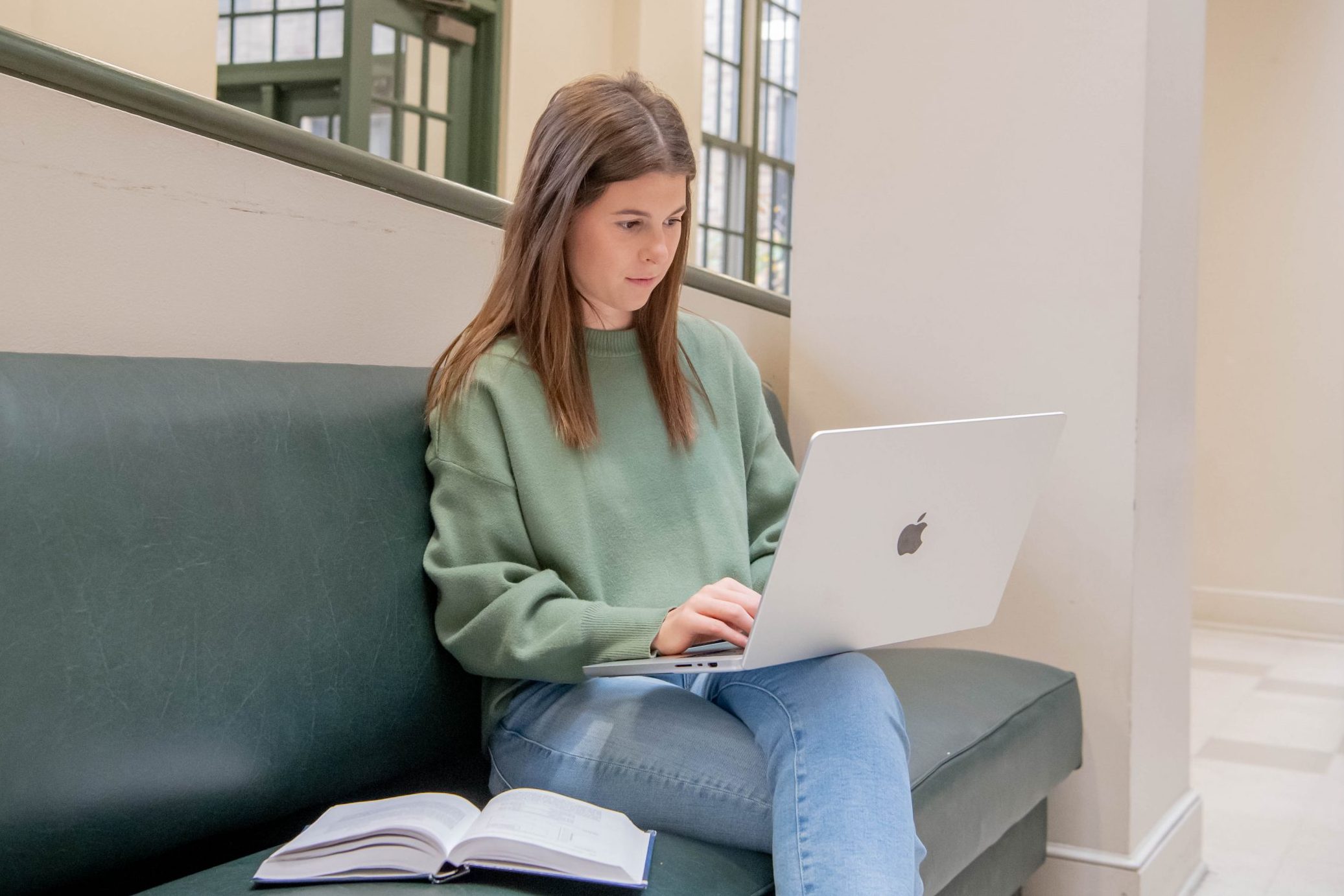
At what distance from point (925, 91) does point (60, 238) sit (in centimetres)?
134

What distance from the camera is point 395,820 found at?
97 centimetres

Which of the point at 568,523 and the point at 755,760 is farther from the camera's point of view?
the point at 568,523

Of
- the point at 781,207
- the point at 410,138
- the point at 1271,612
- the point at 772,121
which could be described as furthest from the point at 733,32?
the point at 1271,612

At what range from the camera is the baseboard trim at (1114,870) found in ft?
6.12

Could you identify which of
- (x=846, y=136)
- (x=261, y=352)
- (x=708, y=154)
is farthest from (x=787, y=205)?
(x=261, y=352)

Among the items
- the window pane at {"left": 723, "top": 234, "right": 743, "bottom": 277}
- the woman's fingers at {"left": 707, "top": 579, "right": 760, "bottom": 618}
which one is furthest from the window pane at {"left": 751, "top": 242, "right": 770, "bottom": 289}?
the woman's fingers at {"left": 707, "top": 579, "right": 760, "bottom": 618}

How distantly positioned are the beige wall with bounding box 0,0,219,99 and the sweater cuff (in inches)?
127

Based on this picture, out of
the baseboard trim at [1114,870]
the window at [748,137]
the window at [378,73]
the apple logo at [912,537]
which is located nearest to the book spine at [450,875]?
the apple logo at [912,537]

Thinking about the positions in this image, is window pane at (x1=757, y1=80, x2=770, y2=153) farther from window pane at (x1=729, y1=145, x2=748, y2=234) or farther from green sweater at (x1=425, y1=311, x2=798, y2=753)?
green sweater at (x1=425, y1=311, x2=798, y2=753)

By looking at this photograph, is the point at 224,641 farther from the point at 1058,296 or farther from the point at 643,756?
the point at 1058,296

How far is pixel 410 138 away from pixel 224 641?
470 centimetres

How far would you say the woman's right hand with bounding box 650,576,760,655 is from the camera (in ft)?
3.64

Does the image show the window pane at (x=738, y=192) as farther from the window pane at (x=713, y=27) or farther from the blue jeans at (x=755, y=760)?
the blue jeans at (x=755, y=760)

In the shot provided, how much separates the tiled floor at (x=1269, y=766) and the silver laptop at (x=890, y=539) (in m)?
1.14
